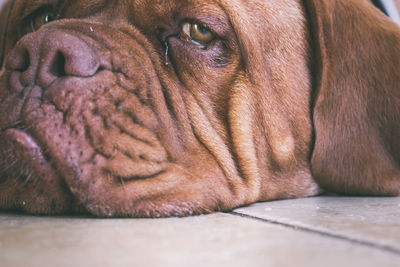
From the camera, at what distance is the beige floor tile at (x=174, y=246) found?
0.79 metres

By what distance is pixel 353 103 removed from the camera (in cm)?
190

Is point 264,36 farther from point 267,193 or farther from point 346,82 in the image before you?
point 267,193

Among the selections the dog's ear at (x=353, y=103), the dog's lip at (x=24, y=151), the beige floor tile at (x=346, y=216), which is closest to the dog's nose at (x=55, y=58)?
the dog's lip at (x=24, y=151)

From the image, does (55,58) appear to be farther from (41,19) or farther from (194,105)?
(41,19)

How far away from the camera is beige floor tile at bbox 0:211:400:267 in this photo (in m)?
0.79

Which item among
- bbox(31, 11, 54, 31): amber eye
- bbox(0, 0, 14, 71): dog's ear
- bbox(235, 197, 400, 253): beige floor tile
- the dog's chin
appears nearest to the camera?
bbox(235, 197, 400, 253): beige floor tile

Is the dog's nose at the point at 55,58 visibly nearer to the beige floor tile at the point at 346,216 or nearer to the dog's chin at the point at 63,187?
the dog's chin at the point at 63,187

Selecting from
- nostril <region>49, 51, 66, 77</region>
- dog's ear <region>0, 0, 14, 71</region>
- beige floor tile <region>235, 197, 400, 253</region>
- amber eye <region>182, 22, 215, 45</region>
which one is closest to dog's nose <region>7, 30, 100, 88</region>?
nostril <region>49, 51, 66, 77</region>

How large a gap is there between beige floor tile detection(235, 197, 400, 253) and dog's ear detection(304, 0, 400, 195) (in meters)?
0.11

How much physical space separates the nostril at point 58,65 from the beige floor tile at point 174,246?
0.45 m

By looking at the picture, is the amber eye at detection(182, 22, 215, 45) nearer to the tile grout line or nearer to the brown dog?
the brown dog

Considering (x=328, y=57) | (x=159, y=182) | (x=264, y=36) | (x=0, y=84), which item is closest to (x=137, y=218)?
(x=159, y=182)

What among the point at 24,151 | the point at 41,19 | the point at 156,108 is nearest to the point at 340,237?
the point at 156,108

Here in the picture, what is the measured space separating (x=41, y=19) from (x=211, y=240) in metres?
1.54
